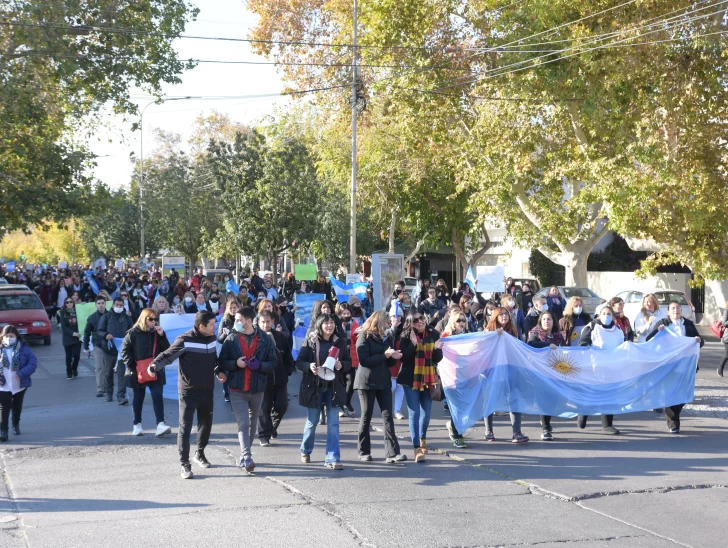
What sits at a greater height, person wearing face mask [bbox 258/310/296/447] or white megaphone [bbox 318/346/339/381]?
white megaphone [bbox 318/346/339/381]

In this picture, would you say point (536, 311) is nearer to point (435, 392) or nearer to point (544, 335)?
point (544, 335)

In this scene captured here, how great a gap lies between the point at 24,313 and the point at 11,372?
513 inches

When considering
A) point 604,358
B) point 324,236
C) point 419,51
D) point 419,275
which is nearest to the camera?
point 604,358

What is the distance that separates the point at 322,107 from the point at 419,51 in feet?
53.6

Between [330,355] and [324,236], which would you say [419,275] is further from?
[330,355]

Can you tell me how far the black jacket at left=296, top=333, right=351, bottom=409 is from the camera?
8859mm

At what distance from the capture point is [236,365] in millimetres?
8734

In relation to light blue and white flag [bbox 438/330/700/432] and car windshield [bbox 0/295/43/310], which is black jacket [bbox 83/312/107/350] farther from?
car windshield [bbox 0/295/43/310]

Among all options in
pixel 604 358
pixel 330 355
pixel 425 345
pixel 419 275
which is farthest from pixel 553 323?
pixel 419 275

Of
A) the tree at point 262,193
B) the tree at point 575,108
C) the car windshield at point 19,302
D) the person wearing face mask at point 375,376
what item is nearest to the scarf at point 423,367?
the person wearing face mask at point 375,376

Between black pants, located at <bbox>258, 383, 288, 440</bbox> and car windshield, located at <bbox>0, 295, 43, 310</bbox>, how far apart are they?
15019mm

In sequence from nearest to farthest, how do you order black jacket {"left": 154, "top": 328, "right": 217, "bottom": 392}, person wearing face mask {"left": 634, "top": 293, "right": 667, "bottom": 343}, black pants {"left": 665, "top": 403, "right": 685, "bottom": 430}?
black jacket {"left": 154, "top": 328, "right": 217, "bottom": 392}
black pants {"left": 665, "top": 403, "right": 685, "bottom": 430}
person wearing face mask {"left": 634, "top": 293, "right": 667, "bottom": 343}

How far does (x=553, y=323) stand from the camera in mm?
11266

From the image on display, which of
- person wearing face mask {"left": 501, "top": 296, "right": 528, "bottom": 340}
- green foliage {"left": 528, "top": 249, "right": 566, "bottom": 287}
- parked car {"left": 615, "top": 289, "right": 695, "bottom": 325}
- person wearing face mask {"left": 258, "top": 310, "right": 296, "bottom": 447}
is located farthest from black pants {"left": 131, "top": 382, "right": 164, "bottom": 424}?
green foliage {"left": 528, "top": 249, "right": 566, "bottom": 287}
